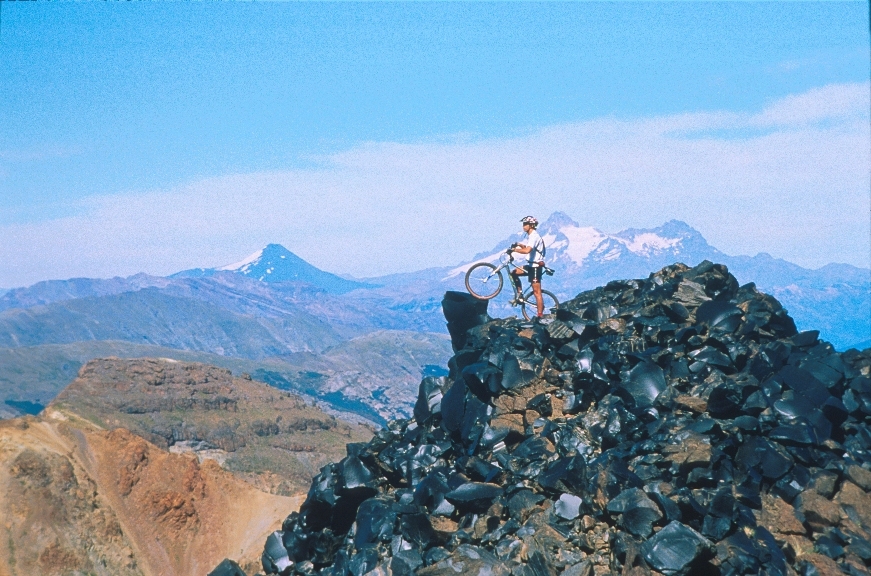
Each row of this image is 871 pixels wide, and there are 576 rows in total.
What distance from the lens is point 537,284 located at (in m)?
22.8

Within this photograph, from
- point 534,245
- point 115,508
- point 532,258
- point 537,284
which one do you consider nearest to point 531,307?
point 537,284

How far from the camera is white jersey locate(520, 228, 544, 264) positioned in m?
22.1

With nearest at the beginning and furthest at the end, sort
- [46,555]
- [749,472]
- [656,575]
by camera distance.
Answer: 1. [656,575]
2. [749,472]
3. [46,555]

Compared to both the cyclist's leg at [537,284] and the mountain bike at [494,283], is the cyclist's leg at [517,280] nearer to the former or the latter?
the mountain bike at [494,283]

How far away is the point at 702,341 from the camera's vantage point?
19.7 m

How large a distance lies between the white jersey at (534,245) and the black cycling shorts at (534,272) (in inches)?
7.8

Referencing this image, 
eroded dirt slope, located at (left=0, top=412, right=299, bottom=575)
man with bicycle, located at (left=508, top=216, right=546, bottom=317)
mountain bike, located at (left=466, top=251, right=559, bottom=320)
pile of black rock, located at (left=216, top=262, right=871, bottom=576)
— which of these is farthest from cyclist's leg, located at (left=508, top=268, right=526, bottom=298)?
eroded dirt slope, located at (left=0, top=412, right=299, bottom=575)

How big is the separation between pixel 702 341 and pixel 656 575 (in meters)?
7.96

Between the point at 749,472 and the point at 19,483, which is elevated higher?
the point at 749,472

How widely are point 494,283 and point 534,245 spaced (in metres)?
2.59

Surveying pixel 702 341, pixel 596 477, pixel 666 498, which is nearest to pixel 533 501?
pixel 596 477

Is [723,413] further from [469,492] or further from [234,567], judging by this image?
[234,567]

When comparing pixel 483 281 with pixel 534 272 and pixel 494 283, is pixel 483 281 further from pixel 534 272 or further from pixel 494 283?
pixel 534 272

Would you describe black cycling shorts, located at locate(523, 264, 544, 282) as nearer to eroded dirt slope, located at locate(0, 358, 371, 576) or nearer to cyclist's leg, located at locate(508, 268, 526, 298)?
cyclist's leg, located at locate(508, 268, 526, 298)
